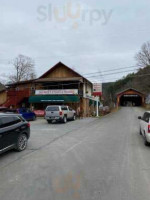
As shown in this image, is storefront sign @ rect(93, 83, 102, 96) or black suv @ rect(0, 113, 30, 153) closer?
black suv @ rect(0, 113, 30, 153)

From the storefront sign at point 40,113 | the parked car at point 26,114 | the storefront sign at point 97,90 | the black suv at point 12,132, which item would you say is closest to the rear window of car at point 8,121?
the black suv at point 12,132

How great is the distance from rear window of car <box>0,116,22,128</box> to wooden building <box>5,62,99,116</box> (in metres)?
19.7

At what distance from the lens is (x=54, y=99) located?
29109 millimetres

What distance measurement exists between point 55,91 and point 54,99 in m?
1.38

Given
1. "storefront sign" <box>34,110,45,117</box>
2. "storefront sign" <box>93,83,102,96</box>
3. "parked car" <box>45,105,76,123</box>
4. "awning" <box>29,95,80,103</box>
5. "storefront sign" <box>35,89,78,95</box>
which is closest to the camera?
"parked car" <box>45,105,76,123</box>

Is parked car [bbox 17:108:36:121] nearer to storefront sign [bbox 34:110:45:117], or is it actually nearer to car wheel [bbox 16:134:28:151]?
storefront sign [bbox 34:110:45:117]

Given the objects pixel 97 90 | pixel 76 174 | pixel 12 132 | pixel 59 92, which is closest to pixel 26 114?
pixel 59 92

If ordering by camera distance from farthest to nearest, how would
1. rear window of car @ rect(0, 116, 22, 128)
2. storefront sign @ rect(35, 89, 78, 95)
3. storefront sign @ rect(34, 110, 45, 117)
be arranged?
storefront sign @ rect(34, 110, 45, 117)
storefront sign @ rect(35, 89, 78, 95)
rear window of car @ rect(0, 116, 22, 128)

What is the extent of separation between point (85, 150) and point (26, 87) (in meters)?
27.1

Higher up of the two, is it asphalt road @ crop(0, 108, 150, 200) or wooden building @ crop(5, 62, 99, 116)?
wooden building @ crop(5, 62, 99, 116)

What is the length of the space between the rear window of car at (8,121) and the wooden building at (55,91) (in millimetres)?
19740

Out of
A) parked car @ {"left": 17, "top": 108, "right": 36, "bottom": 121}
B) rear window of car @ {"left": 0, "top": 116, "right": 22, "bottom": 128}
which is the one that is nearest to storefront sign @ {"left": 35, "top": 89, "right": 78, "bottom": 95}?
parked car @ {"left": 17, "top": 108, "right": 36, "bottom": 121}

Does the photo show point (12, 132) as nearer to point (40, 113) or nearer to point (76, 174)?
point (76, 174)

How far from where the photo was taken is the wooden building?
2914 cm
